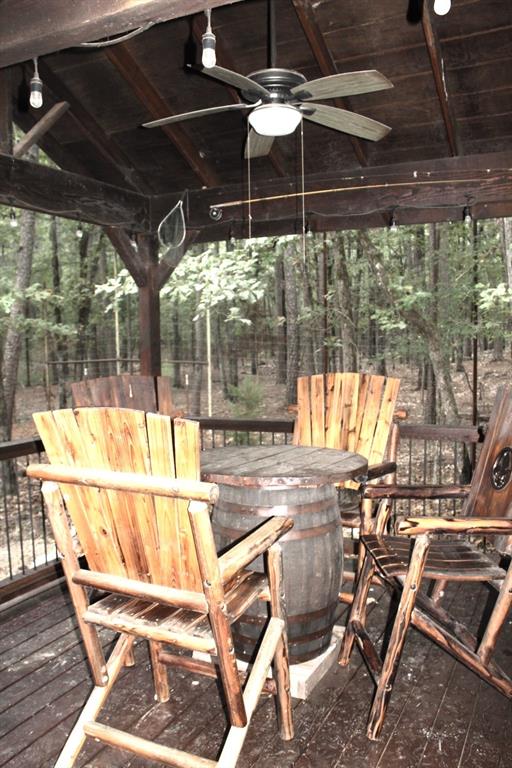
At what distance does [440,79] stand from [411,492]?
7.65 ft

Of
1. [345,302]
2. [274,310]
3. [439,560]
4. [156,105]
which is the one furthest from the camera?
[274,310]

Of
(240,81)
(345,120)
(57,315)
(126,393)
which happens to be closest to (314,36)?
(345,120)

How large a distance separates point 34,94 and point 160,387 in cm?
171

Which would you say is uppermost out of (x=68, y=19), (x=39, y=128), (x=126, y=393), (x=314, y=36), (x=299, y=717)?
(x=314, y=36)

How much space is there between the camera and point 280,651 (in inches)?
80.6

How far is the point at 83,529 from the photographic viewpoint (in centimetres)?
188

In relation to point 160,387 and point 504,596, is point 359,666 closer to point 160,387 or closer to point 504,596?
point 504,596

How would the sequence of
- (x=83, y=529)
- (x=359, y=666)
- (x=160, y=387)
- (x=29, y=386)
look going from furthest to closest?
(x=29, y=386) → (x=160, y=387) → (x=359, y=666) → (x=83, y=529)

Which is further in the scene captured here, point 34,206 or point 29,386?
point 29,386

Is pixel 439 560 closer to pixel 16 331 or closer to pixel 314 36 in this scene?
pixel 314 36

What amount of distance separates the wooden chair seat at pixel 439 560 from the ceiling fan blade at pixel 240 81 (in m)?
1.87

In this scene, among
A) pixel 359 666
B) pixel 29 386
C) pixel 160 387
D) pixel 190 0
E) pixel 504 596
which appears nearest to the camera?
pixel 190 0

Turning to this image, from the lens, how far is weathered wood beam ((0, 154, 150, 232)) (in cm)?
365

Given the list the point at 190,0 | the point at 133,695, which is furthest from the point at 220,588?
the point at 190,0
